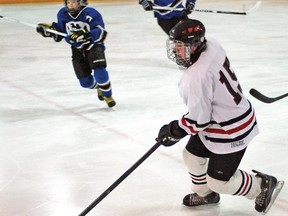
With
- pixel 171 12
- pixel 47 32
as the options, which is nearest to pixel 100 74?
pixel 47 32

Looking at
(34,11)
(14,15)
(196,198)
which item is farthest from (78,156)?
(34,11)

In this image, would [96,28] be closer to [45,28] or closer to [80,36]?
[80,36]

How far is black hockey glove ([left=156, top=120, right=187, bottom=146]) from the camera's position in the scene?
226 centimetres

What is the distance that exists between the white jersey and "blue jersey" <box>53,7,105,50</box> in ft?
6.24

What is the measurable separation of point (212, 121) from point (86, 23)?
2.06 m

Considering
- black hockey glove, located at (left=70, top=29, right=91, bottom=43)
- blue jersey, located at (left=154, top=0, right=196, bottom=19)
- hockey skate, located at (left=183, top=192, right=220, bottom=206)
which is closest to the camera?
hockey skate, located at (left=183, top=192, right=220, bottom=206)

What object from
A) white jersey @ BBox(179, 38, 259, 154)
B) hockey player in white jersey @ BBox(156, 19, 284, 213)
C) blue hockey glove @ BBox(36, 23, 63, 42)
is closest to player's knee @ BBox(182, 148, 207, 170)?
hockey player in white jersey @ BBox(156, 19, 284, 213)

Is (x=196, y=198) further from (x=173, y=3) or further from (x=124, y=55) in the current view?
(x=124, y=55)

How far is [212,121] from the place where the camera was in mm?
2316

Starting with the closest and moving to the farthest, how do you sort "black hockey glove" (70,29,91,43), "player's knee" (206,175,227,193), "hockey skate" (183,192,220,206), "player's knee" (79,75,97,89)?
"player's knee" (206,175,227,193)
"hockey skate" (183,192,220,206)
"black hockey glove" (70,29,91,43)
"player's knee" (79,75,97,89)

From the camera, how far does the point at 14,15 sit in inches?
384

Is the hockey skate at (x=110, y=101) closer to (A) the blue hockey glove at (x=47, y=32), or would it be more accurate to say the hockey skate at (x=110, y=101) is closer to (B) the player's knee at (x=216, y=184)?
(A) the blue hockey glove at (x=47, y=32)

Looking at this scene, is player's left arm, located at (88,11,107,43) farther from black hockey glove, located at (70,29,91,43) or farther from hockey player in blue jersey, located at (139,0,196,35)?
hockey player in blue jersey, located at (139,0,196,35)

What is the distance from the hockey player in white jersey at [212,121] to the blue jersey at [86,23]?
1.84 meters
